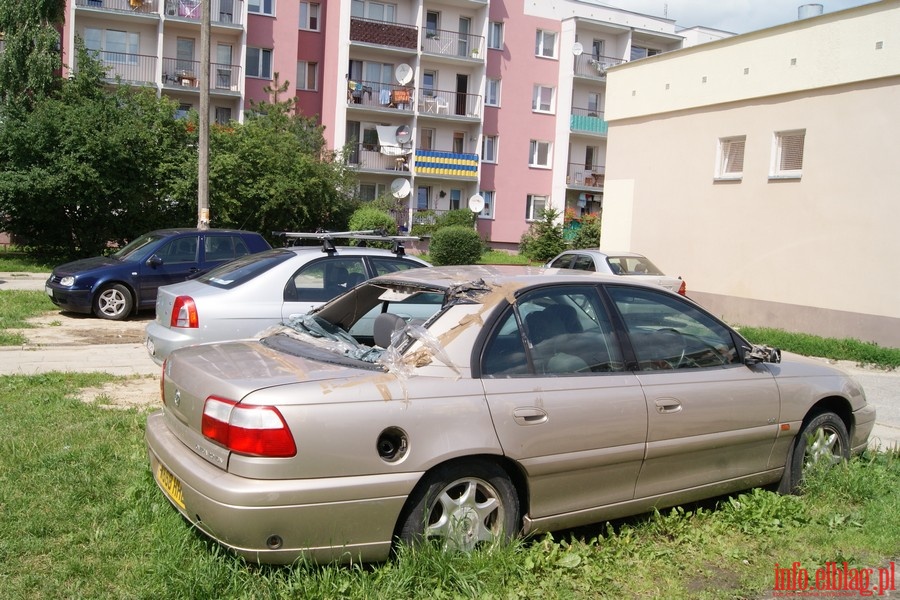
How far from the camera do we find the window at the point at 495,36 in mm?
41188

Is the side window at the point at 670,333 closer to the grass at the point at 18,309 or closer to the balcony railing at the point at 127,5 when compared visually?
the grass at the point at 18,309

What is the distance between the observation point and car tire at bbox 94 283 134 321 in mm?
13625

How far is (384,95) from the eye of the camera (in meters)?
38.5

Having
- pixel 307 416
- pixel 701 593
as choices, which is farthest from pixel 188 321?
pixel 701 593

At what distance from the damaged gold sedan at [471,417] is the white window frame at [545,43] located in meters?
39.3

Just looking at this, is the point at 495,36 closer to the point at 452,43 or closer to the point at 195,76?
the point at 452,43

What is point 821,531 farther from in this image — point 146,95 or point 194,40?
point 194,40

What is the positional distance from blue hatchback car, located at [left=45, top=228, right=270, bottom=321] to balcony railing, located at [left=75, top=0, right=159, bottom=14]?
22.9 meters

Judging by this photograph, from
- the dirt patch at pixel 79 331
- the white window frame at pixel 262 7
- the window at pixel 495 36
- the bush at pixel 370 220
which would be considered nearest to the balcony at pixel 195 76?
the white window frame at pixel 262 7

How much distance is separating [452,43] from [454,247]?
1495 centimetres

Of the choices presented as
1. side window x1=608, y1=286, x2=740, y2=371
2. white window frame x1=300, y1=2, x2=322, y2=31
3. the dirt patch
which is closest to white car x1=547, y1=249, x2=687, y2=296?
the dirt patch

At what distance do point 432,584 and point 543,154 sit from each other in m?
40.4

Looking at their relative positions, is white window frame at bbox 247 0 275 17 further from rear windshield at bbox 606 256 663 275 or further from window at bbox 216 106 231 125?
rear windshield at bbox 606 256 663 275

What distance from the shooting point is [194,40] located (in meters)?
35.5
